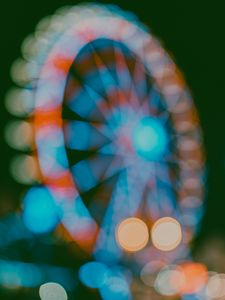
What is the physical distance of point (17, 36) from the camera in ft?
15.5

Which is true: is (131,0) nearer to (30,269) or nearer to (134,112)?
(134,112)

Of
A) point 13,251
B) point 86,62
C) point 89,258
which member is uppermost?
point 86,62

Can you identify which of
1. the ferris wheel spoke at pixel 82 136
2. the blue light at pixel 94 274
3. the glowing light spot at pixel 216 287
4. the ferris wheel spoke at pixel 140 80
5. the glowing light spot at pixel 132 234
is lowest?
the glowing light spot at pixel 216 287

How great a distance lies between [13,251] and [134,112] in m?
0.93

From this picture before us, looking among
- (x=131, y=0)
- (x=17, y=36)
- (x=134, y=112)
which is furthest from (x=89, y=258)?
(x=131, y=0)

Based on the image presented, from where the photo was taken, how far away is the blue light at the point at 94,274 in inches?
149

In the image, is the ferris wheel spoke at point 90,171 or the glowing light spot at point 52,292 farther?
the ferris wheel spoke at point 90,171

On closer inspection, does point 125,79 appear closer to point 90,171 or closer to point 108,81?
point 108,81

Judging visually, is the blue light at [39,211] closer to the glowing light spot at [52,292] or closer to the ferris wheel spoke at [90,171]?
the ferris wheel spoke at [90,171]

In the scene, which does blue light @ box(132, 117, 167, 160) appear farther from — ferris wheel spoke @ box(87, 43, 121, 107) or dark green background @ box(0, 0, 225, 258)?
dark green background @ box(0, 0, 225, 258)

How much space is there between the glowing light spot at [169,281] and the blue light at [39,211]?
56 centimetres

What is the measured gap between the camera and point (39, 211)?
388 cm

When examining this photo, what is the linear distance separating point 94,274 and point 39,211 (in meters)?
0.41

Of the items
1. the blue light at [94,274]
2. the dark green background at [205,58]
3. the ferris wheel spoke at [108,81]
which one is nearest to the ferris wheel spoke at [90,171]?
the ferris wheel spoke at [108,81]
